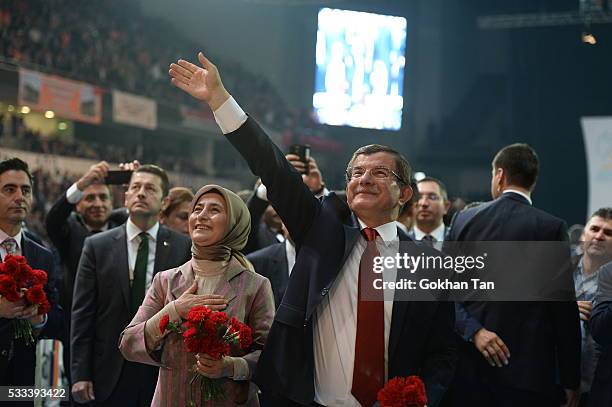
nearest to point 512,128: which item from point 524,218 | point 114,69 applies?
point 114,69

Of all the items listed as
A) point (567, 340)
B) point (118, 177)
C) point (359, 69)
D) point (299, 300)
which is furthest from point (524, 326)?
point (359, 69)

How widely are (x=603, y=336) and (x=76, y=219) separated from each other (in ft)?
10.4

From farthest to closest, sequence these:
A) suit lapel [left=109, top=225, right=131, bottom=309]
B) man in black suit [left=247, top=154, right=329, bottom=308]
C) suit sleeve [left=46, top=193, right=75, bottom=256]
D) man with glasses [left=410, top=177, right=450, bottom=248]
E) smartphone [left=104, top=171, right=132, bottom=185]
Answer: man with glasses [left=410, top=177, right=450, bottom=248] < suit sleeve [left=46, top=193, right=75, bottom=256] < smartphone [left=104, top=171, right=132, bottom=185] < man in black suit [left=247, top=154, right=329, bottom=308] < suit lapel [left=109, top=225, right=131, bottom=309]

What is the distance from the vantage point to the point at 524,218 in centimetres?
373

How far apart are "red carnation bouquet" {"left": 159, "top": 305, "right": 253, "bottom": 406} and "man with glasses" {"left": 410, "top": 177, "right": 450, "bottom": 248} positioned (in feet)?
8.71

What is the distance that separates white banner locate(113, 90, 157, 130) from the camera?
13875 millimetres

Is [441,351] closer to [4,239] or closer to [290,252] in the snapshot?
[290,252]

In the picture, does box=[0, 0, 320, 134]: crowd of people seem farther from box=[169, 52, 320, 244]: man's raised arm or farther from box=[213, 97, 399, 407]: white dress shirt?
box=[213, 97, 399, 407]: white dress shirt

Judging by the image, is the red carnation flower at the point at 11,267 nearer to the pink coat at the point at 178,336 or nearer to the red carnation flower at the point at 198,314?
the pink coat at the point at 178,336


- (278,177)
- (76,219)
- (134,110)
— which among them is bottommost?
(76,219)

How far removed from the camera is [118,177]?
4.51 m

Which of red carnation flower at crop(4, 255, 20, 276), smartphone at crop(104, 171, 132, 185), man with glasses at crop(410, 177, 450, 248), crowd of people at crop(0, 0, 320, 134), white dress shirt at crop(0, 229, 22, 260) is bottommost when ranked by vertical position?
red carnation flower at crop(4, 255, 20, 276)

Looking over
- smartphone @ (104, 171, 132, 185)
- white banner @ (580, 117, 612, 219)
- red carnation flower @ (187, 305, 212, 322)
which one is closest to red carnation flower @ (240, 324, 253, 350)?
red carnation flower @ (187, 305, 212, 322)

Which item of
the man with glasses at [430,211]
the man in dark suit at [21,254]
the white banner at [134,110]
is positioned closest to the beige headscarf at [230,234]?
the man in dark suit at [21,254]
